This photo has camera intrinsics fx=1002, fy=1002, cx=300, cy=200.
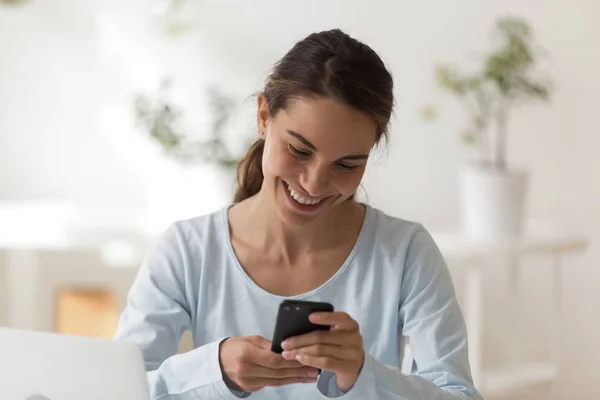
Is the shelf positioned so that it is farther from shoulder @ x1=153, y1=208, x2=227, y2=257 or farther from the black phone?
the black phone

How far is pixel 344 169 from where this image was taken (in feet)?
4.60

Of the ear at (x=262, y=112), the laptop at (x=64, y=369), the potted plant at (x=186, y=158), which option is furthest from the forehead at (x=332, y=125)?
the potted plant at (x=186, y=158)

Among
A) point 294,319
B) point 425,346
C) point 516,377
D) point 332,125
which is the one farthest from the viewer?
point 516,377

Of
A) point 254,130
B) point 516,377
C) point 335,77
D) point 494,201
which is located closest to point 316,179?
point 335,77

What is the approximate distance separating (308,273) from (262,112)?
0.26m

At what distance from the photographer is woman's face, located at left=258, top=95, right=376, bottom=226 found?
136 centimetres

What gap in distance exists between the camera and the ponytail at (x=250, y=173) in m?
1.62

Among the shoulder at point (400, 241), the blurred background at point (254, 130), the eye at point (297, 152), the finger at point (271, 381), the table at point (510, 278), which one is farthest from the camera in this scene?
the blurred background at point (254, 130)

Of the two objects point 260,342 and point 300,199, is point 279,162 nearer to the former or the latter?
point 300,199

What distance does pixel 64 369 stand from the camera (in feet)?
3.39

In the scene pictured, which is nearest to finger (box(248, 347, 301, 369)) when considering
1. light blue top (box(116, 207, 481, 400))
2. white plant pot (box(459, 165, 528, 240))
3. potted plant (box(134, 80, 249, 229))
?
light blue top (box(116, 207, 481, 400))

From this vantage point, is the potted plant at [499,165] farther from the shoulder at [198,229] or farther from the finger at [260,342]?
the finger at [260,342]

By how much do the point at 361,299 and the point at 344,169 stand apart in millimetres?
236

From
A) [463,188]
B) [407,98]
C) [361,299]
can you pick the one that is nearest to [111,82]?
[407,98]
